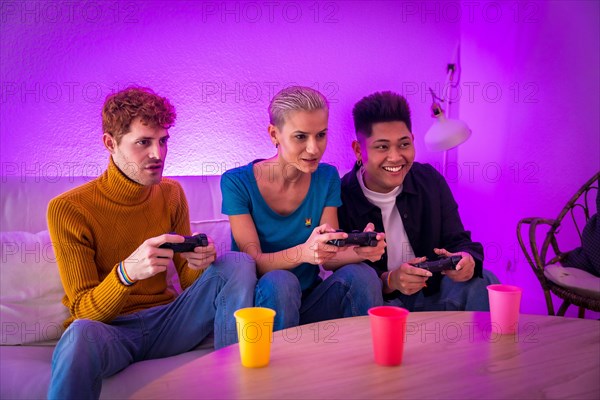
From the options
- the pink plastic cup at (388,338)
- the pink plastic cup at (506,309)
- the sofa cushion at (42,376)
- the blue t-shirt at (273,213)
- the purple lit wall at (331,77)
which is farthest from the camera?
the purple lit wall at (331,77)

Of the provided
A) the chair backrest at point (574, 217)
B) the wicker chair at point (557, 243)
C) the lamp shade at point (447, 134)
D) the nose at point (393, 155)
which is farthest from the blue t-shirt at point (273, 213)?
the chair backrest at point (574, 217)

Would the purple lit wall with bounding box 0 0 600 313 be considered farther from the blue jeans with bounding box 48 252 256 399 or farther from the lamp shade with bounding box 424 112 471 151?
the blue jeans with bounding box 48 252 256 399

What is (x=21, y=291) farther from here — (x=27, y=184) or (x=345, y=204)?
(x=345, y=204)

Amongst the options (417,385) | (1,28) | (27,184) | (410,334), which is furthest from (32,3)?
(417,385)

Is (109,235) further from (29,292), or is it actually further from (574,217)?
(574,217)

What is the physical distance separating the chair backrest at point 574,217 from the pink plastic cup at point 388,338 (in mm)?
1614

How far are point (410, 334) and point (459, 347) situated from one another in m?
0.13

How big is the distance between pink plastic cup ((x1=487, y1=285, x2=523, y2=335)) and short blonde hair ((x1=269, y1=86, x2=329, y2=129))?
87 centimetres

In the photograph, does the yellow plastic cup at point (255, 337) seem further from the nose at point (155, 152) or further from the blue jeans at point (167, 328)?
the nose at point (155, 152)

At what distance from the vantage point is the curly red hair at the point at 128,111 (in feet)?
5.94

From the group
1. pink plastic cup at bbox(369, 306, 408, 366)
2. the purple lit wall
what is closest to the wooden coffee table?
pink plastic cup at bbox(369, 306, 408, 366)

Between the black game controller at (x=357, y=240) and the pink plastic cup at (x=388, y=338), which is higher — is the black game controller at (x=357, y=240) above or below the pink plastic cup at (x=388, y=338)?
above

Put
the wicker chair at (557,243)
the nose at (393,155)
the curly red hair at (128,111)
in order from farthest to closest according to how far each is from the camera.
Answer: the wicker chair at (557,243)
the nose at (393,155)
the curly red hair at (128,111)

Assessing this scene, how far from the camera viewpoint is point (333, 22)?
282 centimetres
